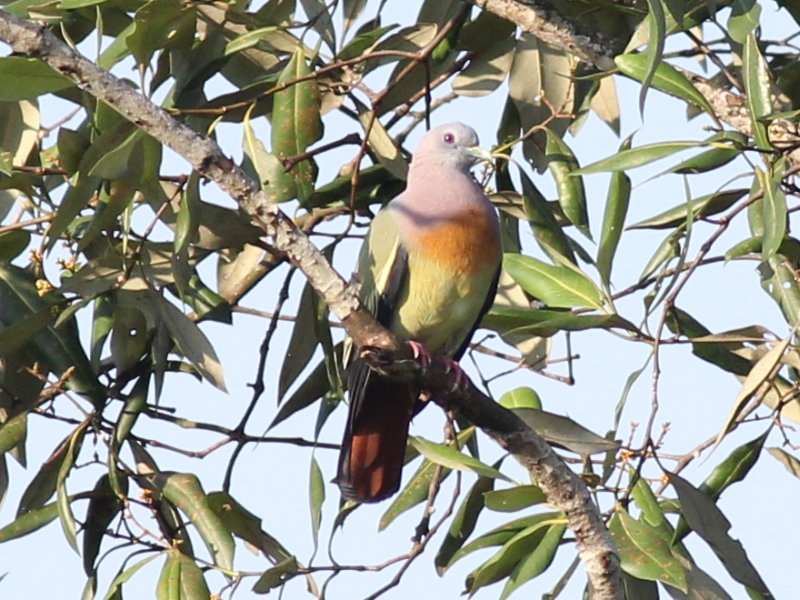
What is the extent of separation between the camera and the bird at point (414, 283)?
404 cm

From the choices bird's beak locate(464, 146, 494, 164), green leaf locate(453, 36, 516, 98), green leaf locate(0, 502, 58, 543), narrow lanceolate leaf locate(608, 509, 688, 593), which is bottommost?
narrow lanceolate leaf locate(608, 509, 688, 593)

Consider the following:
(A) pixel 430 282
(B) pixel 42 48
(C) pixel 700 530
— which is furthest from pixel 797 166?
(B) pixel 42 48

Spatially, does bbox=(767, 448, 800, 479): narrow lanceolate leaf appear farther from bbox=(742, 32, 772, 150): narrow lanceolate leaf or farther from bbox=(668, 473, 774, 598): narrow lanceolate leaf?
bbox=(742, 32, 772, 150): narrow lanceolate leaf

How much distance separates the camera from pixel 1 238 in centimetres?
374

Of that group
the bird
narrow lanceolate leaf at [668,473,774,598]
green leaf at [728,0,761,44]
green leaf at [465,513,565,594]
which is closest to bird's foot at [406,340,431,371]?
the bird

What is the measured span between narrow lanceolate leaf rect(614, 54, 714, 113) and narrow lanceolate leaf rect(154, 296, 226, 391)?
→ 1.21 metres

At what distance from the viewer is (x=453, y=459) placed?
131 inches

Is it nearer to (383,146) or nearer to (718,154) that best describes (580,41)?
(383,146)

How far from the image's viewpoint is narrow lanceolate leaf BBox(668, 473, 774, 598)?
332cm

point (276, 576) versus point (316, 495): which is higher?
point (316, 495)

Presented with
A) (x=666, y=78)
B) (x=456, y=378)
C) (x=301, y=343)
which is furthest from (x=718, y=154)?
(x=301, y=343)

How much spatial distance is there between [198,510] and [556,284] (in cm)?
103

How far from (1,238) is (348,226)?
34.7 inches

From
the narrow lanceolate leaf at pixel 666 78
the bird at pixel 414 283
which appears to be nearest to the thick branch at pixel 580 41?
the narrow lanceolate leaf at pixel 666 78
